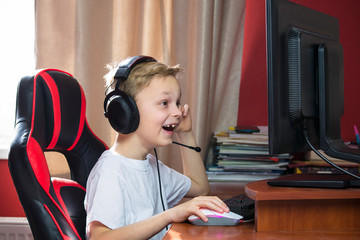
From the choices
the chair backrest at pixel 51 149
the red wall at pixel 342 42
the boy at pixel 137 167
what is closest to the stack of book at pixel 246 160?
the red wall at pixel 342 42

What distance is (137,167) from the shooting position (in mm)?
1235

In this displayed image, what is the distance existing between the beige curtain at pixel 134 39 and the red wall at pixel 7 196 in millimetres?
538

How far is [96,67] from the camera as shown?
6.55 feet

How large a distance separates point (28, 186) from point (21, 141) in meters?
0.11

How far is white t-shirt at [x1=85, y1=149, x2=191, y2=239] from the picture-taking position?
3.61 feet

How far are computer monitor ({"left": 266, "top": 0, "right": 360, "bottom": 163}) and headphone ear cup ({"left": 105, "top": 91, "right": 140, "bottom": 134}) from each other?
1.23 feet

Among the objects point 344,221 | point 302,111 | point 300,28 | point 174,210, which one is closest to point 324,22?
point 300,28

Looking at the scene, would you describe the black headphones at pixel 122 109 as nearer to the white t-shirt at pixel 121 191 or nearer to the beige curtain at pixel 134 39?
the white t-shirt at pixel 121 191

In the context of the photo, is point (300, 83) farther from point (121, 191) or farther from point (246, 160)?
point (246, 160)

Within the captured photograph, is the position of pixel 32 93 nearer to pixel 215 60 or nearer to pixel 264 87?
pixel 215 60

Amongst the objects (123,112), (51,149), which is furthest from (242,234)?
(51,149)

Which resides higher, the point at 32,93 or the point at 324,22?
the point at 324,22

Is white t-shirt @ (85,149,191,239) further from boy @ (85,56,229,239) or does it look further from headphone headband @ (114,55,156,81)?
headphone headband @ (114,55,156,81)

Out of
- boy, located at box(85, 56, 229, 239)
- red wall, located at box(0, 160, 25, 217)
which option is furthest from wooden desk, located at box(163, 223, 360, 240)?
red wall, located at box(0, 160, 25, 217)
